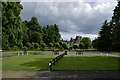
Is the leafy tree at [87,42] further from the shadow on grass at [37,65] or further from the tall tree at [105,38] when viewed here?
the shadow on grass at [37,65]

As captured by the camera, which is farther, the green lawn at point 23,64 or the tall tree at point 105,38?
the tall tree at point 105,38

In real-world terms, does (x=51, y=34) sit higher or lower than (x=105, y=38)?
higher

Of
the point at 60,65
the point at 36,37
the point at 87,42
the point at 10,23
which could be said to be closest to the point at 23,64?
the point at 60,65

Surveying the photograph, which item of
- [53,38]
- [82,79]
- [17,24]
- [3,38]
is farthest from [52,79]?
[53,38]

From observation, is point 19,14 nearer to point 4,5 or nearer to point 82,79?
point 4,5

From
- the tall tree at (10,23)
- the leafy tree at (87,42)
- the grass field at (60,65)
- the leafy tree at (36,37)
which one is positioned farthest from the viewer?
the leafy tree at (87,42)

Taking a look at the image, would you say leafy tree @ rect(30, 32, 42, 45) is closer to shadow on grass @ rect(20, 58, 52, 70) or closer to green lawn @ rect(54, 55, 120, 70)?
green lawn @ rect(54, 55, 120, 70)

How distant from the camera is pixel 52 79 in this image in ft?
56.3

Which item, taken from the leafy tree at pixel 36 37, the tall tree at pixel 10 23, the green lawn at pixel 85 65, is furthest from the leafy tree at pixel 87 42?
the green lawn at pixel 85 65

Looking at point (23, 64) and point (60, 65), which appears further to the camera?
point (23, 64)

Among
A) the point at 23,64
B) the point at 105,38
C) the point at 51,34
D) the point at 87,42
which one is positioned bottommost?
the point at 23,64

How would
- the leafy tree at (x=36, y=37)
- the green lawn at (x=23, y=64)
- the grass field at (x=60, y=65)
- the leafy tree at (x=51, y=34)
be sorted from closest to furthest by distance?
the green lawn at (x=23, y=64) → the grass field at (x=60, y=65) → the leafy tree at (x=36, y=37) → the leafy tree at (x=51, y=34)

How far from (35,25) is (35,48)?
18.7 metres

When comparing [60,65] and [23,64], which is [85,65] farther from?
[23,64]
